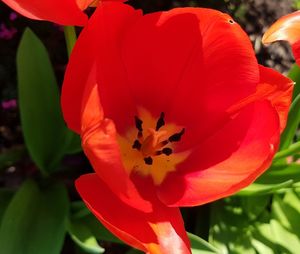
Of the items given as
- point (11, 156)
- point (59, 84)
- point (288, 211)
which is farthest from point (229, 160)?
point (59, 84)

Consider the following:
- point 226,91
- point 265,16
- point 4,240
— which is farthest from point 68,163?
point 265,16

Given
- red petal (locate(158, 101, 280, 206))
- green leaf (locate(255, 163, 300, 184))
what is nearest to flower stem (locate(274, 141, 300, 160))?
green leaf (locate(255, 163, 300, 184))

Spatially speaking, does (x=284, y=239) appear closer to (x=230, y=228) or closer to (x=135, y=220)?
(x=230, y=228)

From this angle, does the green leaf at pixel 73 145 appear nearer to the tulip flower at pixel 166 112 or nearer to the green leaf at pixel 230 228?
the tulip flower at pixel 166 112

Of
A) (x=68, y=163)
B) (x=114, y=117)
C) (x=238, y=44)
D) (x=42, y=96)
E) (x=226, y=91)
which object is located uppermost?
(x=238, y=44)

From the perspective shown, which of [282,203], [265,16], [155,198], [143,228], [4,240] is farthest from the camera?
[265,16]

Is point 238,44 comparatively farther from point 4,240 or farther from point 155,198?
point 4,240
